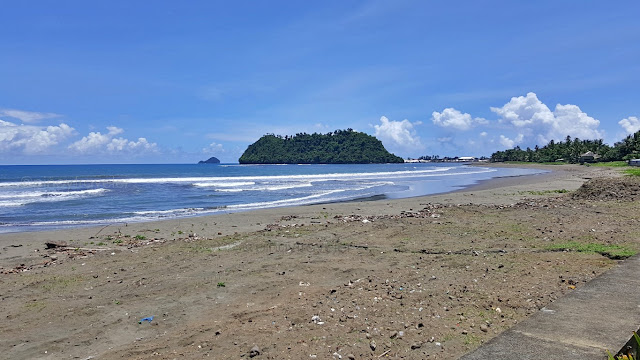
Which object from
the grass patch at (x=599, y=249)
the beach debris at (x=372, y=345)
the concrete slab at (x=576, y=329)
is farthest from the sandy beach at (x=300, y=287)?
the concrete slab at (x=576, y=329)

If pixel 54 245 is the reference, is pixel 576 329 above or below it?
above

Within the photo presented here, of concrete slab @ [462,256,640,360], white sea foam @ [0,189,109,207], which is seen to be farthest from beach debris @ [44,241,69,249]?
white sea foam @ [0,189,109,207]

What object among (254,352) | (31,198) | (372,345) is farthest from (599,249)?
(31,198)

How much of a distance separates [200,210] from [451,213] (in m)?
13.0

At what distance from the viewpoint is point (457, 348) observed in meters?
4.23

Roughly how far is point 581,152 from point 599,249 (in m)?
111

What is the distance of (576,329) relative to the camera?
11.5 feet

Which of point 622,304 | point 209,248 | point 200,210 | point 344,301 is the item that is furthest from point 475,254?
point 200,210

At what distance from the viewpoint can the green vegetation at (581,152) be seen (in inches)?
3004

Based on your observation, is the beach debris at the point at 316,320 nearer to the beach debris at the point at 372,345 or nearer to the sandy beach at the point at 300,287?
the sandy beach at the point at 300,287

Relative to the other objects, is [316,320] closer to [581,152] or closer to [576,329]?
[576,329]

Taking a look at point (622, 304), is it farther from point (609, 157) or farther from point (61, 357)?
point (609, 157)

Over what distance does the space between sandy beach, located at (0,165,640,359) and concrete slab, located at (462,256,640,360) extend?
810 millimetres

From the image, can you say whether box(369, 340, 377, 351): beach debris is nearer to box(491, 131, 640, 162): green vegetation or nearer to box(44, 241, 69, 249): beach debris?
box(44, 241, 69, 249): beach debris
